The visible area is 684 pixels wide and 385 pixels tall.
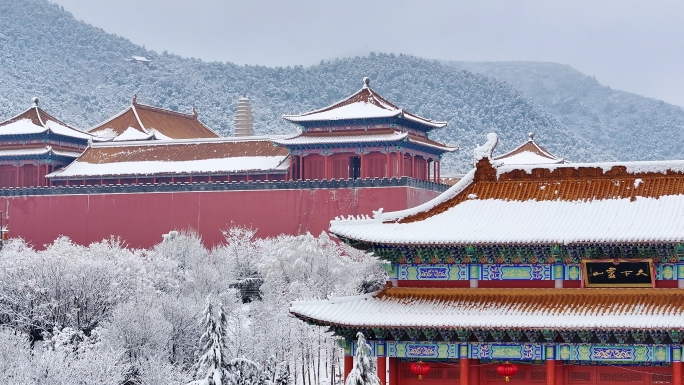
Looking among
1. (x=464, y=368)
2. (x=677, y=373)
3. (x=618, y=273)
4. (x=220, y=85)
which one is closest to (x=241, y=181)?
(x=464, y=368)

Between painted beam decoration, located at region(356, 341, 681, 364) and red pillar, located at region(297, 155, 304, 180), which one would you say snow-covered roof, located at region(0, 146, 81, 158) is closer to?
red pillar, located at region(297, 155, 304, 180)

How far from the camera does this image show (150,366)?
32156 millimetres

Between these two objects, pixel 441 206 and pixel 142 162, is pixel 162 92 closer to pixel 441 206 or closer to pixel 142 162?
pixel 142 162

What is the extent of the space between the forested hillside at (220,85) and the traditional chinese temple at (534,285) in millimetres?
87026

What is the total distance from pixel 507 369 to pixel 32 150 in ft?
129

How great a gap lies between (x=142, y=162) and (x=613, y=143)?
11396 centimetres

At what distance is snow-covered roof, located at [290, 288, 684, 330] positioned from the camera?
21219 mm

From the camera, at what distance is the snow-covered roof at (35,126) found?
5778 cm

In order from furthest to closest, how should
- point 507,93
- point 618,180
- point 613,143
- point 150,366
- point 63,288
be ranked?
point 613,143
point 507,93
point 63,288
point 150,366
point 618,180

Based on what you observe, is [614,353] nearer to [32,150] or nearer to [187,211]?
[187,211]

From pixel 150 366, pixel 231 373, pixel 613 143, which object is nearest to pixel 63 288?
pixel 150 366

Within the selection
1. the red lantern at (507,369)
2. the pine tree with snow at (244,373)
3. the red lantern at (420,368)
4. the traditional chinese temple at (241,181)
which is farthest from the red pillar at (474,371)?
Result: the traditional chinese temple at (241,181)

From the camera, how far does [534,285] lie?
22.5m

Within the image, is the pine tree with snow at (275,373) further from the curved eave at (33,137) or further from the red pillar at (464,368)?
the curved eave at (33,137)
